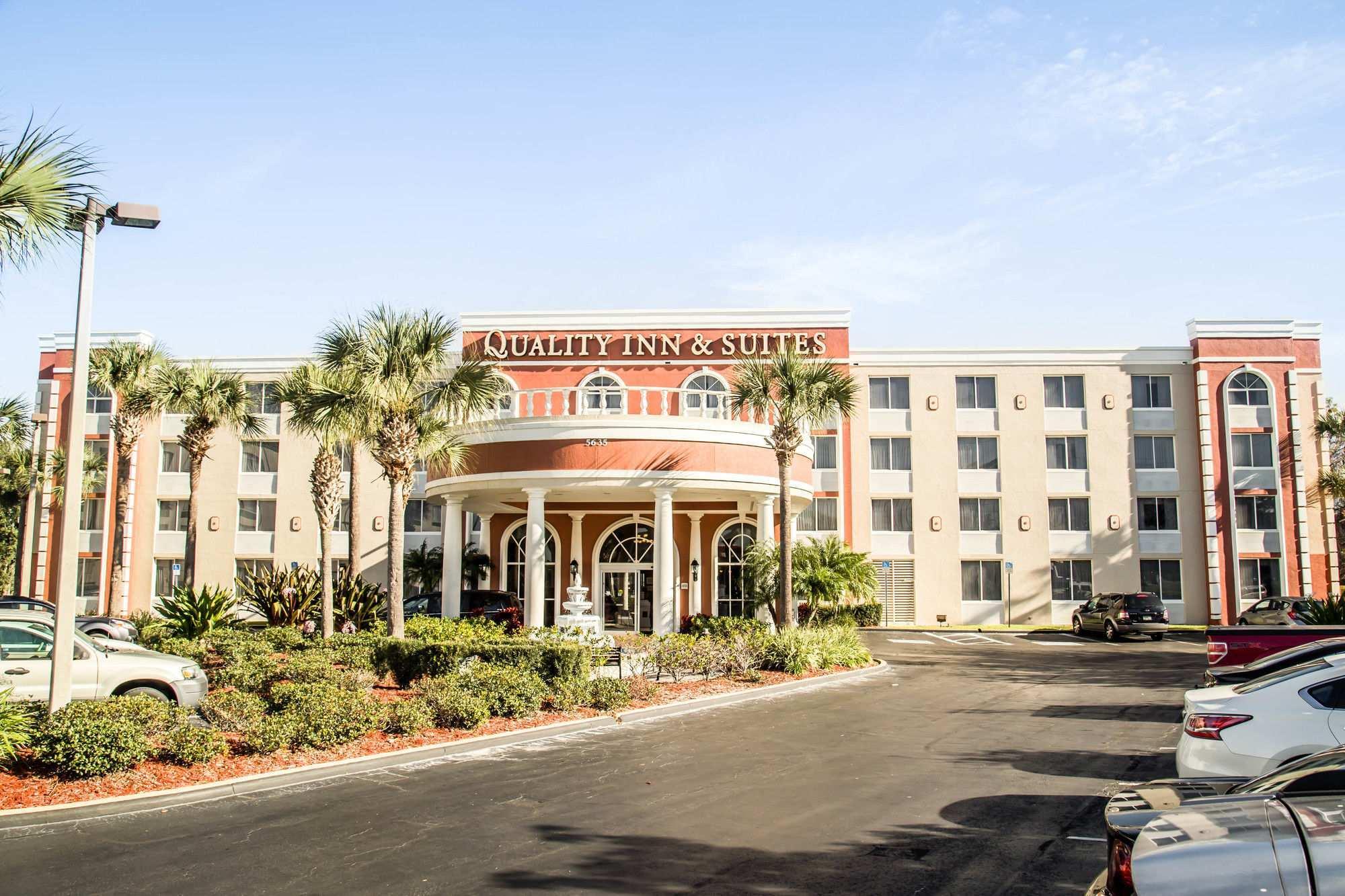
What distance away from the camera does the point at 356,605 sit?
24453 mm

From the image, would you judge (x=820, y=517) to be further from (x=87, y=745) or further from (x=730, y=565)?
(x=87, y=745)

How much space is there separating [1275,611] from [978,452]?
12.0m

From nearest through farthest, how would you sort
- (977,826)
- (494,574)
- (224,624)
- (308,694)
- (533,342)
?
(977,826)
(308,694)
(224,624)
(494,574)
(533,342)

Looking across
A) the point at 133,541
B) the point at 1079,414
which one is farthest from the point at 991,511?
the point at 133,541

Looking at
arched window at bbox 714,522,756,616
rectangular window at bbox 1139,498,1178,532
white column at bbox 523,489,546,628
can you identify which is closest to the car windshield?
white column at bbox 523,489,546,628

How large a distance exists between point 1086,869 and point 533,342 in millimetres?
31604

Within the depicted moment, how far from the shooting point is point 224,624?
2277 centimetres

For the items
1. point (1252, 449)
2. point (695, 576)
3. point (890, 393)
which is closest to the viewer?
point (695, 576)

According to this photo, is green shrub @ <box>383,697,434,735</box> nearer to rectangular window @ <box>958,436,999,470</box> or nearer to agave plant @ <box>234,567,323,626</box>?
agave plant @ <box>234,567,323,626</box>

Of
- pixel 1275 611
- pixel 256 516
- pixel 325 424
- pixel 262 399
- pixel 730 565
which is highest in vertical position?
pixel 262 399

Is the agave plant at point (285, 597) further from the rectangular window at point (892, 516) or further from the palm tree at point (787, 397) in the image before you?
the rectangular window at point (892, 516)

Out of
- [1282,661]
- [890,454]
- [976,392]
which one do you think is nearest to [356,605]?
[1282,661]

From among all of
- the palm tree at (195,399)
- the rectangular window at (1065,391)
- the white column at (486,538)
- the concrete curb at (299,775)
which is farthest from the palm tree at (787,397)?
the rectangular window at (1065,391)

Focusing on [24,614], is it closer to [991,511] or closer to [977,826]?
[977,826]
